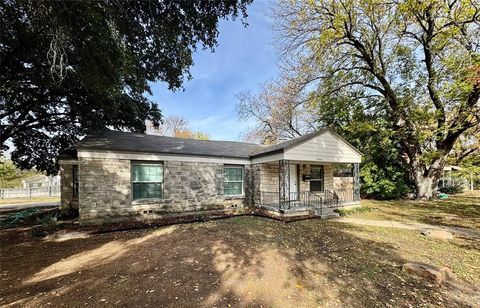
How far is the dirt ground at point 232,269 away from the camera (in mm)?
3346

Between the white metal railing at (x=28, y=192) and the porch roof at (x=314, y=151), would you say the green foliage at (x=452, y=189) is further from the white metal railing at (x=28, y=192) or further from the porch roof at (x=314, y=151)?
the white metal railing at (x=28, y=192)

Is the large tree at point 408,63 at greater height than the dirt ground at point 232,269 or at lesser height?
greater

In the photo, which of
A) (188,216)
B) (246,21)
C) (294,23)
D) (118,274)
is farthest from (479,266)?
(294,23)

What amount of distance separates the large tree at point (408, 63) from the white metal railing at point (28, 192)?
29788mm

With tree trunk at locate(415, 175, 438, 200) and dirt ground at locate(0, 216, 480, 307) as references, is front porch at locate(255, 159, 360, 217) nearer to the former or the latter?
dirt ground at locate(0, 216, 480, 307)

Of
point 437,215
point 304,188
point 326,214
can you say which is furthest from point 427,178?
point 326,214

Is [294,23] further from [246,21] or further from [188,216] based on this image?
[188,216]

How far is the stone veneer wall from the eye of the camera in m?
8.36

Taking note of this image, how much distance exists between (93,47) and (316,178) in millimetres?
11746

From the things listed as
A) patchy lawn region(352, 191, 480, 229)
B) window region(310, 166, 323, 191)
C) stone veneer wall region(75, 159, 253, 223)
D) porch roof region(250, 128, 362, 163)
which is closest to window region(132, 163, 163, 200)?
stone veneer wall region(75, 159, 253, 223)

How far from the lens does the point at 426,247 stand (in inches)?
227

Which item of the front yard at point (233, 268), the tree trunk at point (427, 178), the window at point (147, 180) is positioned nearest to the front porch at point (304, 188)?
the front yard at point (233, 268)

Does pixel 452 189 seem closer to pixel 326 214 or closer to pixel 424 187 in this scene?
pixel 424 187

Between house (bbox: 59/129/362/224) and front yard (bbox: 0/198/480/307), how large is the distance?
217 centimetres
